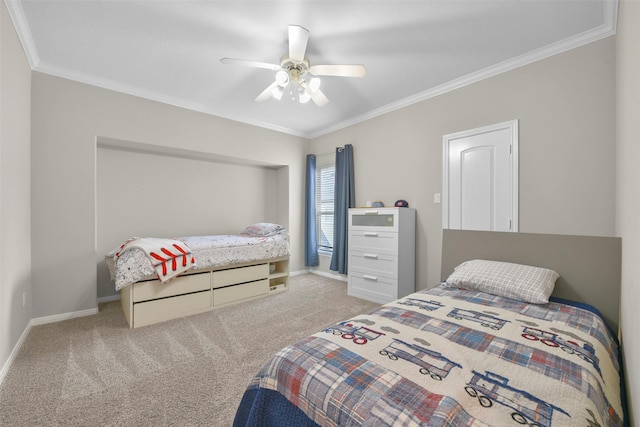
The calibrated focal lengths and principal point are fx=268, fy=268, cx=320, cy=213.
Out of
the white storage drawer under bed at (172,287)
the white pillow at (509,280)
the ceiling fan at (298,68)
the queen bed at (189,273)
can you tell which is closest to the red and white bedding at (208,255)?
the queen bed at (189,273)

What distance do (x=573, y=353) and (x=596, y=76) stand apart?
7.45 ft

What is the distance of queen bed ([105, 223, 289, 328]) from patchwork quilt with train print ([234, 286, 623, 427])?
6.49 ft

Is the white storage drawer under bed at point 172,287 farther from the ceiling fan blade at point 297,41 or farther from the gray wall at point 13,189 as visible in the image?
the ceiling fan blade at point 297,41

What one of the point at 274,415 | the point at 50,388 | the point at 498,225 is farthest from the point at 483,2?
the point at 50,388

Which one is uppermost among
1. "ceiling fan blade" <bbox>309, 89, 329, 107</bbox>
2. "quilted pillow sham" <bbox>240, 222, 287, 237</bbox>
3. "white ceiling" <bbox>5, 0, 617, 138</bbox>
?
"white ceiling" <bbox>5, 0, 617, 138</bbox>

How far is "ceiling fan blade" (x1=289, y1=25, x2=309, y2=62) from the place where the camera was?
76.0 inches

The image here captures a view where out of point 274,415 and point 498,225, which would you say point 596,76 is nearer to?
point 498,225

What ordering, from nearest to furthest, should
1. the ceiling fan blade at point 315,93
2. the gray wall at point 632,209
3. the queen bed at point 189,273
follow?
the gray wall at point 632,209, the ceiling fan blade at point 315,93, the queen bed at point 189,273

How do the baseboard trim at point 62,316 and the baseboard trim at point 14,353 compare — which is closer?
the baseboard trim at point 14,353

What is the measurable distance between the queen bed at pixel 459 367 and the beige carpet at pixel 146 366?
710 millimetres

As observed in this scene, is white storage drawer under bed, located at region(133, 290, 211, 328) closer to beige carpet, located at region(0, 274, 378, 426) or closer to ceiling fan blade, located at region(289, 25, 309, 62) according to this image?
beige carpet, located at region(0, 274, 378, 426)

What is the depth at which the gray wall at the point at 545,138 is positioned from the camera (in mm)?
2125

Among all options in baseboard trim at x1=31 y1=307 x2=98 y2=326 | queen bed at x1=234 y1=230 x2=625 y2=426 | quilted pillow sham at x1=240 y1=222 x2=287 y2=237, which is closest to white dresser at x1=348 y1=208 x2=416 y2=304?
quilted pillow sham at x1=240 y1=222 x2=287 y2=237

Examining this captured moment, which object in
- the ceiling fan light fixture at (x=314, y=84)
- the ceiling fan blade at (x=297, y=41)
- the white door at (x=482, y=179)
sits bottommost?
the white door at (x=482, y=179)
